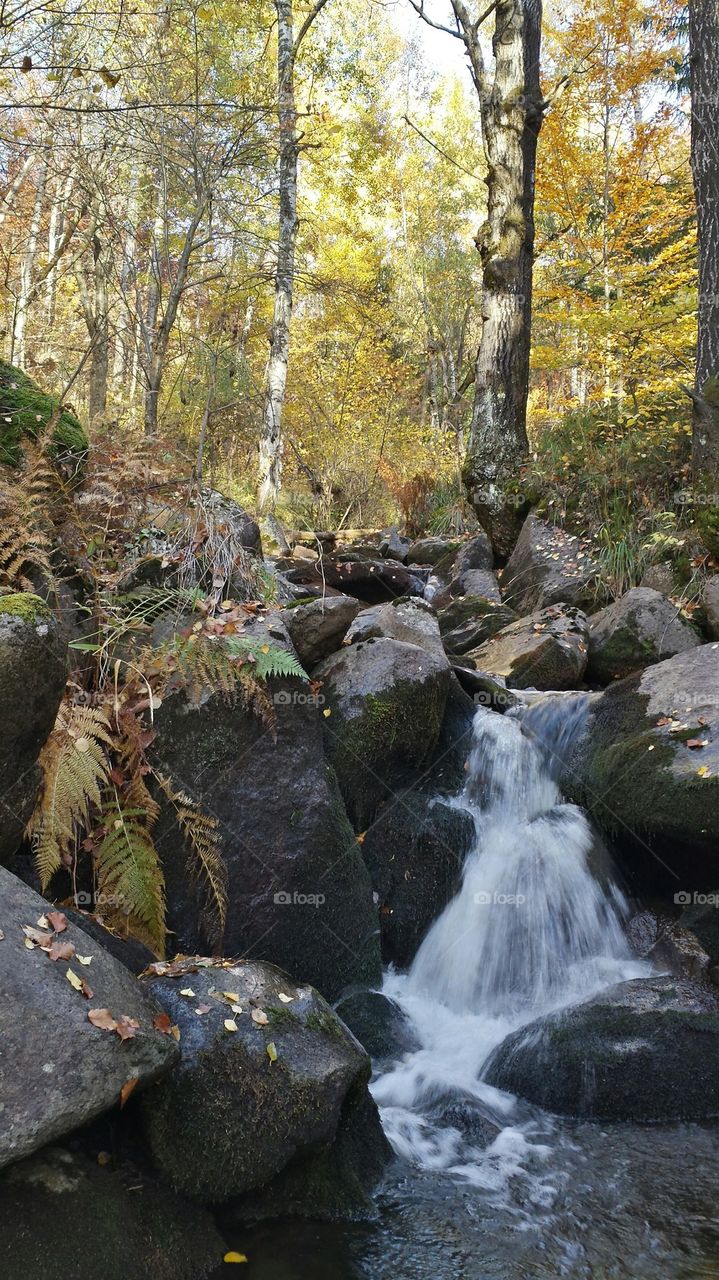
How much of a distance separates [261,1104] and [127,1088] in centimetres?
54

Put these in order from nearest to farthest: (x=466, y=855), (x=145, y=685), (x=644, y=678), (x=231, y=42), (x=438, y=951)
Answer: (x=145, y=685)
(x=438, y=951)
(x=466, y=855)
(x=644, y=678)
(x=231, y=42)

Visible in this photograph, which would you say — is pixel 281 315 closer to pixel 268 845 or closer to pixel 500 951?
pixel 268 845

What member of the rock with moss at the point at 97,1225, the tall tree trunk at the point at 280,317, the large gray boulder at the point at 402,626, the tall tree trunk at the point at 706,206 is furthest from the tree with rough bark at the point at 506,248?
the rock with moss at the point at 97,1225

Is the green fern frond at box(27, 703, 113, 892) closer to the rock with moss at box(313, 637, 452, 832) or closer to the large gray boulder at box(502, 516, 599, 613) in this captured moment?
the rock with moss at box(313, 637, 452, 832)

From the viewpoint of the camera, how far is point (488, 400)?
11.2 meters

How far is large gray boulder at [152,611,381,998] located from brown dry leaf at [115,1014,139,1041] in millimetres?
1373

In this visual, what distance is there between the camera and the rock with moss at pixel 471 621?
28.1 feet

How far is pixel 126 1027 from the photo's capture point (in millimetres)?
2768

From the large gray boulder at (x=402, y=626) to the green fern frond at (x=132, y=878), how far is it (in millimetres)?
2537

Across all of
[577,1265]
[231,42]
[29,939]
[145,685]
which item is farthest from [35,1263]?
[231,42]

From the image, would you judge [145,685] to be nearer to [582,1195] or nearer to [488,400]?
[582,1195]

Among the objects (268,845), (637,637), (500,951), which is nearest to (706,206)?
(637,637)

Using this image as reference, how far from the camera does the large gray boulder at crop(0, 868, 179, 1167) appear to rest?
245cm

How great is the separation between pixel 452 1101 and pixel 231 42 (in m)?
14.9
